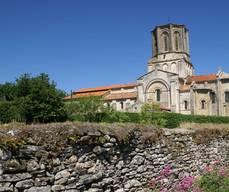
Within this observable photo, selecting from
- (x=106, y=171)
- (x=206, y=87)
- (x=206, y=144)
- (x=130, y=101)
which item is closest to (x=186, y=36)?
(x=206, y=87)

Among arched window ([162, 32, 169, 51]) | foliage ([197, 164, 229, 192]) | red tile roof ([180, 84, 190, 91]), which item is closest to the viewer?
foliage ([197, 164, 229, 192])

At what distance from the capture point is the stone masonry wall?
6141mm

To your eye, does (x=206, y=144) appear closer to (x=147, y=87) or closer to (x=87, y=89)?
(x=147, y=87)

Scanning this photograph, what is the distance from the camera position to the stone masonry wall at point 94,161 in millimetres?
6141

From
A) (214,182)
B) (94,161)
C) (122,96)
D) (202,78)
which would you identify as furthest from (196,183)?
(202,78)

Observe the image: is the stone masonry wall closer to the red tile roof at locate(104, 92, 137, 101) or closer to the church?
the church

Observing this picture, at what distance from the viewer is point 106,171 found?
8000 mm

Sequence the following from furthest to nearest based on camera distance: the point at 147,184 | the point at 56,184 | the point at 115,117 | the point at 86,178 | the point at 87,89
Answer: the point at 87,89, the point at 115,117, the point at 147,184, the point at 86,178, the point at 56,184

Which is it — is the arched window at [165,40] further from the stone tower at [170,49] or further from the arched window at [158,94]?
the arched window at [158,94]

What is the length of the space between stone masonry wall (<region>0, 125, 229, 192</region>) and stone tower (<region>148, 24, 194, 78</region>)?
208ft

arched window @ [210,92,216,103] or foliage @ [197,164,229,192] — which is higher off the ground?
arched window @ [210,92,216,103]

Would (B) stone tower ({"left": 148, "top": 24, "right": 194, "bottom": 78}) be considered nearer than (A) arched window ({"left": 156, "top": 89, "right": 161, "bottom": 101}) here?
No

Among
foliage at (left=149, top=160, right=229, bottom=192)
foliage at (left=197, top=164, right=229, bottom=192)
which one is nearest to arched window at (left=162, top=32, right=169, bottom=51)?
foliage at (left=149, top=160, right=229, bottom=192)

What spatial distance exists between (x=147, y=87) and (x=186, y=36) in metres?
22.3
